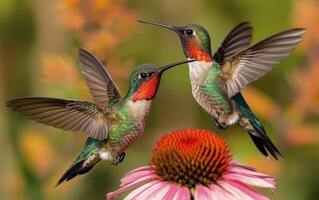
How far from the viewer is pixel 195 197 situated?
1.99m

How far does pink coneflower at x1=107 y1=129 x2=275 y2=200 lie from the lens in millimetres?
2020

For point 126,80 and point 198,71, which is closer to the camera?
point 198,71

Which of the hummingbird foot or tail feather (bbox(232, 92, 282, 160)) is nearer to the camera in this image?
the hummingbird foot

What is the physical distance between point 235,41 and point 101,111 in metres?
0.47

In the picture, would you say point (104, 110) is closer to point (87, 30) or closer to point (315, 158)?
point (87, 30)

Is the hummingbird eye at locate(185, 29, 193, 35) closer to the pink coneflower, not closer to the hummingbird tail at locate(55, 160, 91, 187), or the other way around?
the pink coneflower

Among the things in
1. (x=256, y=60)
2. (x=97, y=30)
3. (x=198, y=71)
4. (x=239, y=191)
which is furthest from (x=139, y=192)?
(x=97, y=30)

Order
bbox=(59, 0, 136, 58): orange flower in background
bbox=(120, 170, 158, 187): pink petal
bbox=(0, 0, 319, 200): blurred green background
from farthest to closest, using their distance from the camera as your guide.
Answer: bbox=(0, 0, 319, 200): blurred green background → bbox=(59, 0, 136, 58): orange flower in background → bbox=(120, 170, 158, 187): pink petal

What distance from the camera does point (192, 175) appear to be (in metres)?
2.15

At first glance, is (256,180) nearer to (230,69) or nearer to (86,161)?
(230,69)

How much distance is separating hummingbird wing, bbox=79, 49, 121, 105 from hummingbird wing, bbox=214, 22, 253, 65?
0.32 m

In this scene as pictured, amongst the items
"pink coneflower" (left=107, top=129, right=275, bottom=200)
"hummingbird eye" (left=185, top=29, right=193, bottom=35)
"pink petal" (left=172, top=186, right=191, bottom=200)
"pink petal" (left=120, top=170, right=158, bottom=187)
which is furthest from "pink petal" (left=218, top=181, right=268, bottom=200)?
"hummingbird eye" (left=185, top=29, right=193, bottom=35)

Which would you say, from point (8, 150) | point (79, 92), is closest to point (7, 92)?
point (8, 150)

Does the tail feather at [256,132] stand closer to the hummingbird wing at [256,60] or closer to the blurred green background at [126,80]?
the hummingbird wing at [256,60]
